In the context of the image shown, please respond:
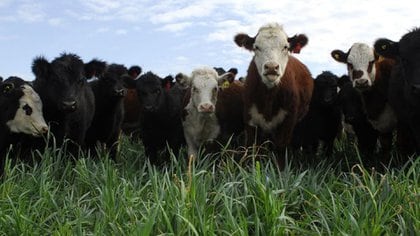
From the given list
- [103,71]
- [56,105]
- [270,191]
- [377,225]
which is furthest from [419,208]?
[103,71]

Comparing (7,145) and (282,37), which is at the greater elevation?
(282,37)

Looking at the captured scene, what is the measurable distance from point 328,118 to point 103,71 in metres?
4.26

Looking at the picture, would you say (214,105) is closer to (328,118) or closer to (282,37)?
(282,37)

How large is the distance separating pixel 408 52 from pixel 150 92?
165 inches

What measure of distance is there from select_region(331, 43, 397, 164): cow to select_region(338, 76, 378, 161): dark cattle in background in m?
0.29

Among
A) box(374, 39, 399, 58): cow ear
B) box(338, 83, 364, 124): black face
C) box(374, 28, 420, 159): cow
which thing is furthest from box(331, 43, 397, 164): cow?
box(374, 39, 399, 58): cow ear

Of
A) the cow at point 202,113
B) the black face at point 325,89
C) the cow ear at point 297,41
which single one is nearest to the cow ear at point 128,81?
the cow at point 202,113

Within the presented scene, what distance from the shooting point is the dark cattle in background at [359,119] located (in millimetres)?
9148

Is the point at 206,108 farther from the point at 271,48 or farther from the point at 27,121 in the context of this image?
the point at 27,121

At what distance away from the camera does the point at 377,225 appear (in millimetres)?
4270

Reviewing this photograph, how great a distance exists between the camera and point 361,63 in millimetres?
8484

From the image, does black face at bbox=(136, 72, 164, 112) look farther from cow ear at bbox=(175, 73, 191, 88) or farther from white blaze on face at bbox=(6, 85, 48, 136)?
white blaze on face at bbox=(6, 85, 48, 136)

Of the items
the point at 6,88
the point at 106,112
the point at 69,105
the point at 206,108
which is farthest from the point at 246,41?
the point at 6,88

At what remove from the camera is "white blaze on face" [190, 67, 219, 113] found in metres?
8.17
